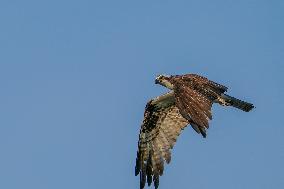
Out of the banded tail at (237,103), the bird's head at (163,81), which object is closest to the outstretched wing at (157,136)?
the bird's head at (163,81)

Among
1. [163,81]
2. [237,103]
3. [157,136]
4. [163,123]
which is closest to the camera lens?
[237,103]

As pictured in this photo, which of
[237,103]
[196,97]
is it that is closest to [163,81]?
[237,103]

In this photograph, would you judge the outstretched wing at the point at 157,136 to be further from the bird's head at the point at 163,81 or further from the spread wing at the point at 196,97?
the spread wing at the point at 196,97

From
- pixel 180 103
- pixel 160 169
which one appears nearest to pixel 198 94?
pixel 180 103

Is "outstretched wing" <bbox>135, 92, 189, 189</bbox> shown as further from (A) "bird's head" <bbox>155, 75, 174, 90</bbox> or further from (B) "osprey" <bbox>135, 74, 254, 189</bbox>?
(A) "bird's head" <bbox>155, 75, 174, 90</bbox>

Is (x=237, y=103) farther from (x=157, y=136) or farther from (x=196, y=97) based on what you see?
(x=196, y=97)

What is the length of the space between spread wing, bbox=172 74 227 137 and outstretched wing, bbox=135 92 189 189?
9.70ft

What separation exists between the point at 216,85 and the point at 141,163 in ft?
13.4

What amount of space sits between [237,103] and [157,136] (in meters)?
3.30

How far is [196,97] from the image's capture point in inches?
751

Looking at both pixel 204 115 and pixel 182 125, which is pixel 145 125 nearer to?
pixel 182 125

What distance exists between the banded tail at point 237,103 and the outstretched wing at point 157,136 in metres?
2.61

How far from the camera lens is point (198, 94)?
64.5 ft

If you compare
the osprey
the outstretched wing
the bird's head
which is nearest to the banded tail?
the osprey
